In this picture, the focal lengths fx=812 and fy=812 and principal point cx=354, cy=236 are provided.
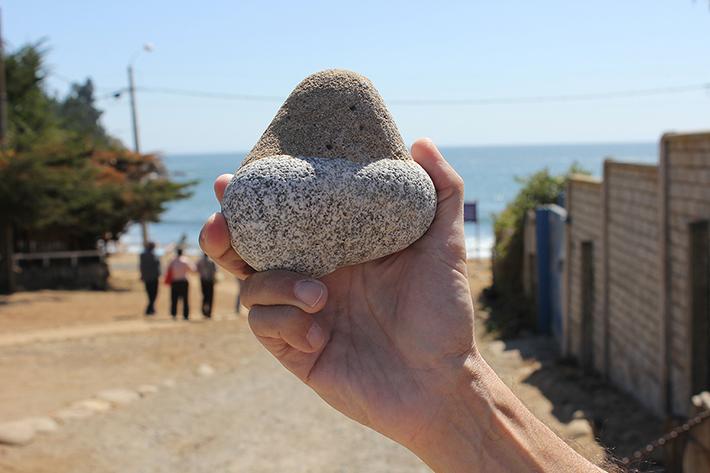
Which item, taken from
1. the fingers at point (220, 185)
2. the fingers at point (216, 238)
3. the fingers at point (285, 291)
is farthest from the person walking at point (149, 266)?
the fingers at point (285, 291)

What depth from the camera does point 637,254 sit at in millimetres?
9609

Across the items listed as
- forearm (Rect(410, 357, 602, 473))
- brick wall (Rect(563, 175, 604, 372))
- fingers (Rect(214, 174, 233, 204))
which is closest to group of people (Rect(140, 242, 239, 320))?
brick wall (Rect(563, 175, 604, 372))

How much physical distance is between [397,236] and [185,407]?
7.44 meters

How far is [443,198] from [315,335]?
59 centimetres

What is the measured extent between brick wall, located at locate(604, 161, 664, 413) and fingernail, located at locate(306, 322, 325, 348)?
720 centimetres

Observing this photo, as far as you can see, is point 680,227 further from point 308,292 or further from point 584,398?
point 308,292

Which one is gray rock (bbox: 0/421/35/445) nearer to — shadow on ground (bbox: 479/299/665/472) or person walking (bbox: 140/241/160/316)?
shadow on ground (bbox: 479/299/665/472)

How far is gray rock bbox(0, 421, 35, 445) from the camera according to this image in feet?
25.4

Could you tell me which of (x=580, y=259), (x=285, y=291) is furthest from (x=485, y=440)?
(x=580, y=259)

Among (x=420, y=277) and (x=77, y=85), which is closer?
(x=420, y=277)

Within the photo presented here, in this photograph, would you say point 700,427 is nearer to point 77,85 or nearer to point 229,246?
point 229,246

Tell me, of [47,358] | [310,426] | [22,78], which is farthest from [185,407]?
[22,78]

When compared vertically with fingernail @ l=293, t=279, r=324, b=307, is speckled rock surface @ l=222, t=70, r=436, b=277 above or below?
above

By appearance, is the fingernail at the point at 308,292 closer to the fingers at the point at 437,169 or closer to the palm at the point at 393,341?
the palm at the point at 393,341
